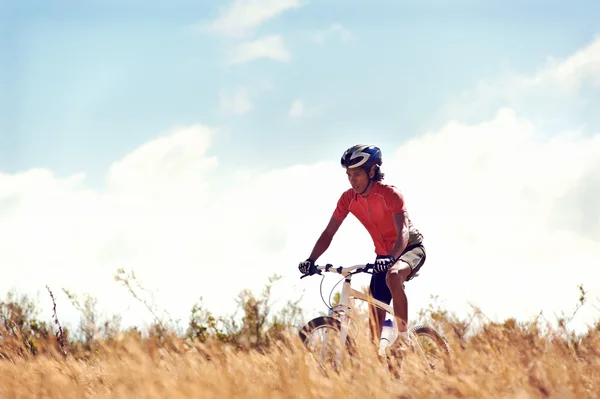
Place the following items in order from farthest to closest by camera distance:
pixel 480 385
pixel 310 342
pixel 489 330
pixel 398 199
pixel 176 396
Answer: pixel 398 199 → pixel 310 342 → pixel 489 330 → pixel 480 385 → pixel 176 396

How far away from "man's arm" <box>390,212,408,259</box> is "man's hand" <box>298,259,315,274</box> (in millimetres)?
930

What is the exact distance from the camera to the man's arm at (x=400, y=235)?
24.6ft

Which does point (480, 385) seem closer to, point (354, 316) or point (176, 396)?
point (354, 316)

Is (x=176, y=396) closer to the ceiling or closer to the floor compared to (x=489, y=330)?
closer to the floor

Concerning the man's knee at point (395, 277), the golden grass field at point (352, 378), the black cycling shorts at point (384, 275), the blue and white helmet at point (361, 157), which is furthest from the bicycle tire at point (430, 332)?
the blue and white helmet at point (361, 157)

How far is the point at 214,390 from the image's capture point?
551 centimetres

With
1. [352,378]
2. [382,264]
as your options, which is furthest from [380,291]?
[352,378]

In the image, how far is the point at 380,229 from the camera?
804 cm

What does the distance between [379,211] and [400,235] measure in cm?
40

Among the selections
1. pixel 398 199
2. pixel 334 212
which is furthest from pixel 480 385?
pixel 334 212

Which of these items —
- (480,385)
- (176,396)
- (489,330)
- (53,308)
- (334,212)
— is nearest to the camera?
(176,396)

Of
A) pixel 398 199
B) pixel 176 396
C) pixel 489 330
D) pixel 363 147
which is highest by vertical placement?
pixel 363 147

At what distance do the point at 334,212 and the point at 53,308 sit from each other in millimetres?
3647

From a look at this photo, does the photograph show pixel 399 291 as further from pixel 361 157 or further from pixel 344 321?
pixel 361 157
